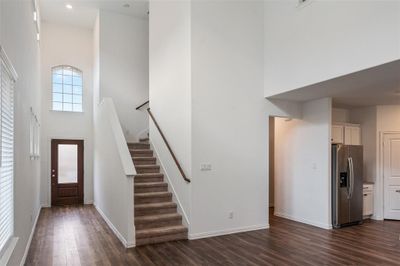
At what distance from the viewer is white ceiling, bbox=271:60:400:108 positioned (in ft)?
14.0

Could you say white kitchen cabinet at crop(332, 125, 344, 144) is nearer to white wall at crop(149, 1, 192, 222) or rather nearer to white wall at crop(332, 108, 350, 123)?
white wall at crop(332, 108, 350, 123)

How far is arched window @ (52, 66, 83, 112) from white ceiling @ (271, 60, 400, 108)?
6461 millimetres

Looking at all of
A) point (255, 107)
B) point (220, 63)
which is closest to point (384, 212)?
point (255, 107)

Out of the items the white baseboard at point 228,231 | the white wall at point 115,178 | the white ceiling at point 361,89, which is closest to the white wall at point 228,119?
the white baseboard at point 228,231

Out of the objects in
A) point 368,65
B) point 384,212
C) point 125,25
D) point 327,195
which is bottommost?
point 384,212

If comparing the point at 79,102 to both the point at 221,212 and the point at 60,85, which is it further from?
the point at 221,212

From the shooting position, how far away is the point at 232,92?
18.6ft

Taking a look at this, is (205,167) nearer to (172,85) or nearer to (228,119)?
(228,119)

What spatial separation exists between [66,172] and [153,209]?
4919mm

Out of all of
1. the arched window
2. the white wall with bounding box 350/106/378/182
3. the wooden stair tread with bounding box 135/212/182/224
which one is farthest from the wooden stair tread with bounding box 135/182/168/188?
the white wall with bounding box 350/106/378/182

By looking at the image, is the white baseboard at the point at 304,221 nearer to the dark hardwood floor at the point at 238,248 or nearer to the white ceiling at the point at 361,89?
the dark hardwood floor at the point at 238,248

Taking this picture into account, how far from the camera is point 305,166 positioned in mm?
6418

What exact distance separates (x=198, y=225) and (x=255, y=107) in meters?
2.52

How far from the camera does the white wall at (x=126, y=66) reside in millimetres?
8695
